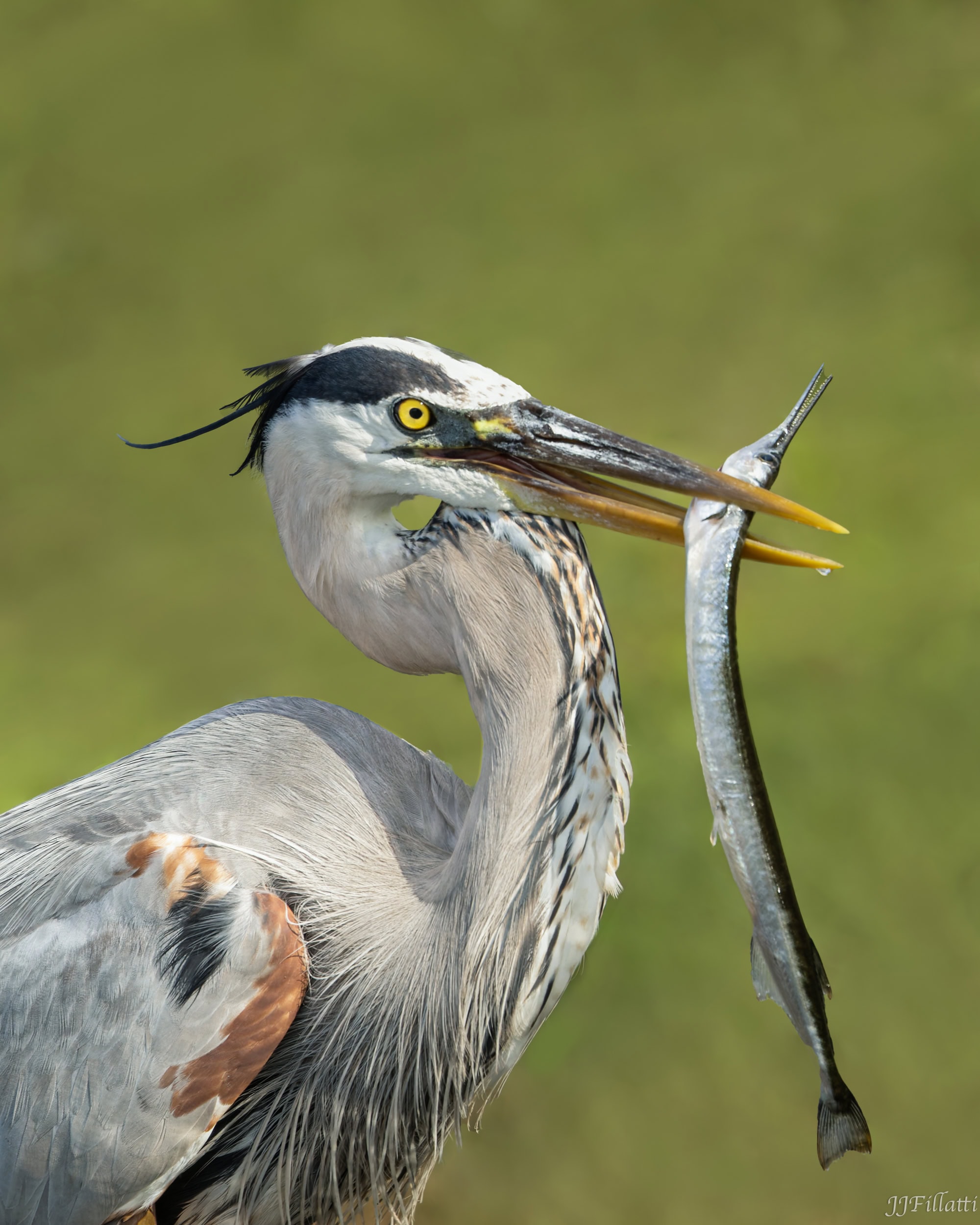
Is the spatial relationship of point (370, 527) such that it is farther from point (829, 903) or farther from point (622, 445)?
point (829, 903)

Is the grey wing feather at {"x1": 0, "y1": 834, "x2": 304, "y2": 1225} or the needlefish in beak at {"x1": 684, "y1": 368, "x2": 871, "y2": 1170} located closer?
the needlefish in beak at {"x1": 684, "y1": 368, "x2": 871, "y2": 1170}

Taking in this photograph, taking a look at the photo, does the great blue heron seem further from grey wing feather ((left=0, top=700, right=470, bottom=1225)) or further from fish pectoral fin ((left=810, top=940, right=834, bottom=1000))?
fish pectoral fin ((left=810, top=940, right=834, bottom=1000))

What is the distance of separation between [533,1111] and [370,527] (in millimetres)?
1968

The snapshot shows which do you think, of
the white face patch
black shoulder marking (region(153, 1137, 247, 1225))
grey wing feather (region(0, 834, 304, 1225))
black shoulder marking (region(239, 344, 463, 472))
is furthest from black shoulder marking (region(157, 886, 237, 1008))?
black shoulder marking (region(239, 344, 463, 472))

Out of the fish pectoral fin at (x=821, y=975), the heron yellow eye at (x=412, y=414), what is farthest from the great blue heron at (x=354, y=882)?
the fish pectoral fin at (x=821, y=975)

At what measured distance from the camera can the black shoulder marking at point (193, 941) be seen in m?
1.21

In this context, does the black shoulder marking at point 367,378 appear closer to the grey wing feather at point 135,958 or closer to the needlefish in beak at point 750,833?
the needlefish in beak at point 750,833

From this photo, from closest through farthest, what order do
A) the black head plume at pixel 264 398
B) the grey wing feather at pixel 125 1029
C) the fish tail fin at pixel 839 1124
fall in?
1. the fish tail fin at pixel 839 1124
2. the grey wing feather at pixel 125 1029
3. the black head plume at pixel 264 398

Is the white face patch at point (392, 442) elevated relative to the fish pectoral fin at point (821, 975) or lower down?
elevated

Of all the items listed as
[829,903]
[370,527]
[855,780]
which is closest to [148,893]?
[370,527]

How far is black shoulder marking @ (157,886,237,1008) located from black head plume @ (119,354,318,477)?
510 millimetres

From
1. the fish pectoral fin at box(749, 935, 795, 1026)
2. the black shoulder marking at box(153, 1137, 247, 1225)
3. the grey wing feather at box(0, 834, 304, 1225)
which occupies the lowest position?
the black shoulder marking at box(153, 1137, 247, 1225)

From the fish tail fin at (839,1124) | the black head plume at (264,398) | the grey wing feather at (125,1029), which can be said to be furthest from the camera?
the black head plume at (264,398)

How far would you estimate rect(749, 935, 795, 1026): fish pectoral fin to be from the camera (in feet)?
3.67
